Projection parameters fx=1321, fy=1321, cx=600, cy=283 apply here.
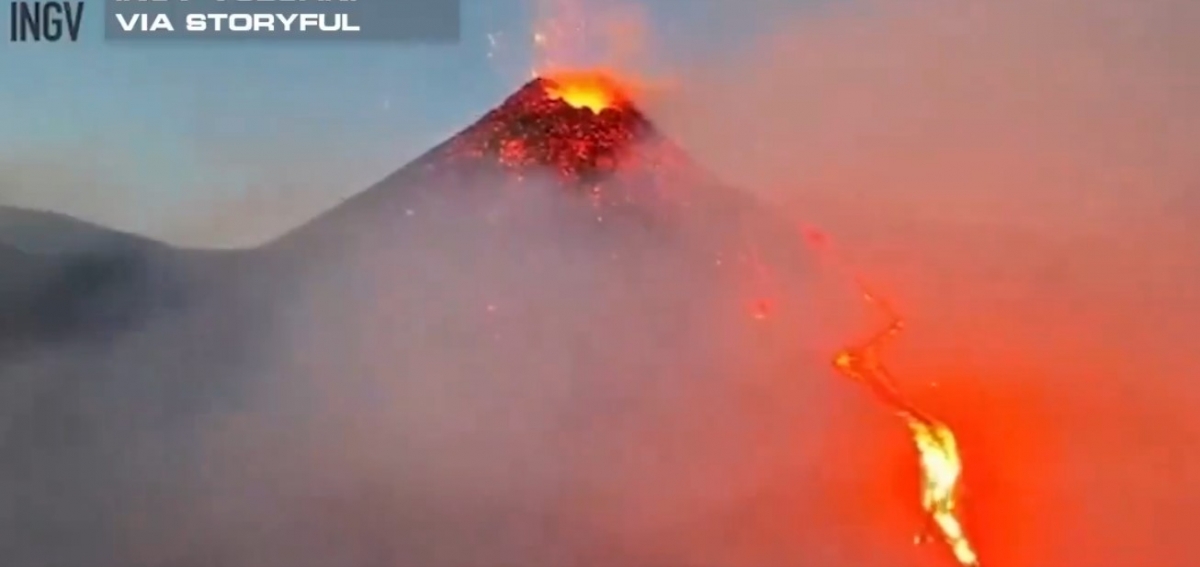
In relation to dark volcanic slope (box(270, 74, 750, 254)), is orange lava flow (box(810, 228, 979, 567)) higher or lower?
lower

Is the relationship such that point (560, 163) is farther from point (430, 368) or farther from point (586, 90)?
point (430, 368)

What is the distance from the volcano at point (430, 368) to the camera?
138 centimetres

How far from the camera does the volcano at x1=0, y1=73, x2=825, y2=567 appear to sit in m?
1.38

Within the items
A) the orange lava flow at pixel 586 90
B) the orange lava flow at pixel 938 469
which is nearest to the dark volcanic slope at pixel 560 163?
the orange lava flow at pixel 586 90

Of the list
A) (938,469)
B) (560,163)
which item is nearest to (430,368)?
(560,163)

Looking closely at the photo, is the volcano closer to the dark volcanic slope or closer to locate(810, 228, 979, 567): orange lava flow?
the dark volcanic slope

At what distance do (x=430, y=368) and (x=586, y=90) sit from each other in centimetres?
34

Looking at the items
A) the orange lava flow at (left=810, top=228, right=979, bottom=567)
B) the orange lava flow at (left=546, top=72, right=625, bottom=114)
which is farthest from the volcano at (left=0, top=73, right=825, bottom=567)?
the orange lava flow at (left=810, top=228, right=979, bottom=567)

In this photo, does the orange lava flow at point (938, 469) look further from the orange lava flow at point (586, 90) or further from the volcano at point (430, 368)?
the orange lava flow at point (586, 90)

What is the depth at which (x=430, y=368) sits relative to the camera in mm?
1406

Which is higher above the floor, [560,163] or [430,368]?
[560,163]

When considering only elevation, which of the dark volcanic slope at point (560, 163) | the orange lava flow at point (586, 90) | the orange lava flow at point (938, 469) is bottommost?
the orange lava flow at point (938, 469)

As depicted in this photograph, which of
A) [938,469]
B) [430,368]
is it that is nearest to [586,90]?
[430,368]

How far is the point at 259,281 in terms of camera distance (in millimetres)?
1405
